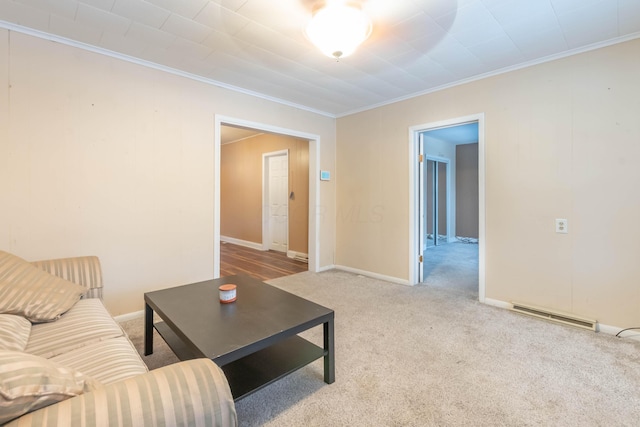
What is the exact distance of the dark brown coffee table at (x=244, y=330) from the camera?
1.42m

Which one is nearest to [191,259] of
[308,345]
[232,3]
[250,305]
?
[250,305]

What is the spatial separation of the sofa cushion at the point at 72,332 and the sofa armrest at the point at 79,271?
27 cm

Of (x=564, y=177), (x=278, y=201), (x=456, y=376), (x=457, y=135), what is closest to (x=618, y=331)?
(x=564, y=177)

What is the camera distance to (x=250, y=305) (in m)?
1.86

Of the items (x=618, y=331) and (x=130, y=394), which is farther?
(x=618, y=331)

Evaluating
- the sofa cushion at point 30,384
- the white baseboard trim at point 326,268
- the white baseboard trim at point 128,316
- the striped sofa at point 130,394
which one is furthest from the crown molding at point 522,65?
the sofa cushion at point 30,384

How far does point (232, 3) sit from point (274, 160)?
4.07 m

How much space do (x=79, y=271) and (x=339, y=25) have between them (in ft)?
7.85

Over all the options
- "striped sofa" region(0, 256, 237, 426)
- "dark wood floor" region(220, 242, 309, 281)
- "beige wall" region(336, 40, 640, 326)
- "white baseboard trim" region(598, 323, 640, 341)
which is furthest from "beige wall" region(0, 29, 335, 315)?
"white baseboard trim" region(598, 323, 640, 341)

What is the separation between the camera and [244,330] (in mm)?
1524

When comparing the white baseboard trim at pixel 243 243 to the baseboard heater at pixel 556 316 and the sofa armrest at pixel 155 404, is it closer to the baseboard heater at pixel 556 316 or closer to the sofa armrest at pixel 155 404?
the baseboard heater at pixel 556 316

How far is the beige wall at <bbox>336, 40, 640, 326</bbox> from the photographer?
7.77 feet

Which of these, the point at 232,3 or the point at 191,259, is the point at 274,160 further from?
the point at 232,3

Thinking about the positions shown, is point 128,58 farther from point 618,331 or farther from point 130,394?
point 618,331
